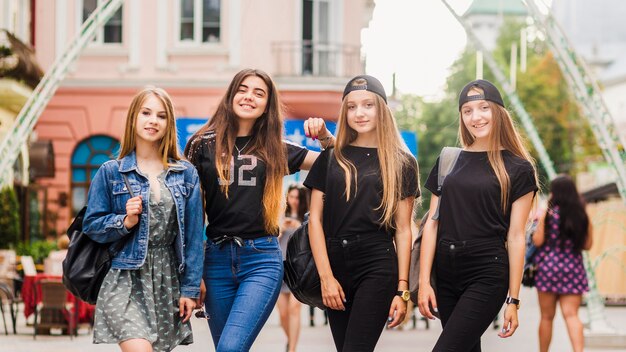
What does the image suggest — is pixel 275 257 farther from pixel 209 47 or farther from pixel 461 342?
pixel 209 47

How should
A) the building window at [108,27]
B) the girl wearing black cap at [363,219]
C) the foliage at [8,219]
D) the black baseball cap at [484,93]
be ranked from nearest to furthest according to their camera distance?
the girl wearing black cap at [363,219] < the black baseball cap at [484,93] < the foliage at [8,219] < the building window at [108,27]

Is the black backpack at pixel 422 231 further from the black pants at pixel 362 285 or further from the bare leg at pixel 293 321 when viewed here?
the bare leg at pixel 293 321

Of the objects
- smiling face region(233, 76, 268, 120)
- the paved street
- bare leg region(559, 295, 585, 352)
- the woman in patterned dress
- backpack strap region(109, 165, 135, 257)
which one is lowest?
the paved street

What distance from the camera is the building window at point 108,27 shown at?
30.1 metres

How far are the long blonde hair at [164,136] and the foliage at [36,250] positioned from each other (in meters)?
16.7

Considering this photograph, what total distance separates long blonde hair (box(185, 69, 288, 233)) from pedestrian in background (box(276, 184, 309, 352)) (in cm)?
497

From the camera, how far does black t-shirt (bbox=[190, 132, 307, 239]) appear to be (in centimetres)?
713

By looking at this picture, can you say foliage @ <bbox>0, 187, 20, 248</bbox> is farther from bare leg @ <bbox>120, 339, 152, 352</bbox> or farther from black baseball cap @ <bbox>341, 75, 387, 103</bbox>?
bare leg @ <bbox>120, 339, 152, 352</bbox>

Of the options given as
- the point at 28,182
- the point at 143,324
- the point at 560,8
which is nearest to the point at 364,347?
the point at 143,324

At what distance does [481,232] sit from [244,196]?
1335 mm

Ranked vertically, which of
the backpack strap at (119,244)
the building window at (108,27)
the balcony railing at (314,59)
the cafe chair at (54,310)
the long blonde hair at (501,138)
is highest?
the building window at (108,27)

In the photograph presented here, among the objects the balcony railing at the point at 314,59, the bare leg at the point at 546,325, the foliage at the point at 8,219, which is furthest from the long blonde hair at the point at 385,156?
the balcony railing at the point at 314,59

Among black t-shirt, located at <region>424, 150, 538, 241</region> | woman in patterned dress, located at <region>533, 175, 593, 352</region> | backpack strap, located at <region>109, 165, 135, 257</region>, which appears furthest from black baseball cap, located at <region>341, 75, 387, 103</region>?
woman in patterned dress, located at <region>533, 175, 593, 352</region>

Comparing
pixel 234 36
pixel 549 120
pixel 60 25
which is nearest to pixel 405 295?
pixel 234 36
